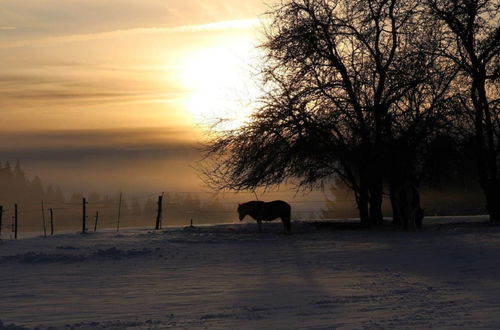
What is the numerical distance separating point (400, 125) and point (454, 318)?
63.9 ft

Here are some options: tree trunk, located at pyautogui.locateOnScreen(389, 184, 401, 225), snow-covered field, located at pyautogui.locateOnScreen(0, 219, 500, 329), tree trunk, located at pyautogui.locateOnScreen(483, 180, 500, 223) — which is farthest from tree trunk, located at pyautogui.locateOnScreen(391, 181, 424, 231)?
tree trunk, located at pyautogui.locateOnScreen(483, 180, 500, 223)

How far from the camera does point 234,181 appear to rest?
32031mm

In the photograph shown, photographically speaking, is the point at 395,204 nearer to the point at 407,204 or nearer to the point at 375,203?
the point at 375,203

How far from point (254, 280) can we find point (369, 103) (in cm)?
1550

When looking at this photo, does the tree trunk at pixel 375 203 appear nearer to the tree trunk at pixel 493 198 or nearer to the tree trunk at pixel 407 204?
the tree trunk at pixel 407 204

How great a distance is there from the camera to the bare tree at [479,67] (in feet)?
105

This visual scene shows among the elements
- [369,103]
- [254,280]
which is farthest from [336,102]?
[254,280]

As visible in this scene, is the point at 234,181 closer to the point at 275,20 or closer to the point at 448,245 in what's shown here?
the point at 275,20

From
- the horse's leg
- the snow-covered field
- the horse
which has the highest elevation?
the horse

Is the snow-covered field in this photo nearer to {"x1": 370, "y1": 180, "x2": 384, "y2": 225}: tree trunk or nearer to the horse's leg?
the horse's leg

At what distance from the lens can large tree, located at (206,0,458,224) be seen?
3106 centimetres

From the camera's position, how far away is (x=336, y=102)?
3170cm

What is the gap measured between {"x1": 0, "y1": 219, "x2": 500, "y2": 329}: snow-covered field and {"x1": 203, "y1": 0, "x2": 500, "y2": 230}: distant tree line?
2936 millimetres

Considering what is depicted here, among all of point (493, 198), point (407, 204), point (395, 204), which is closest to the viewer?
point (407, 204)
